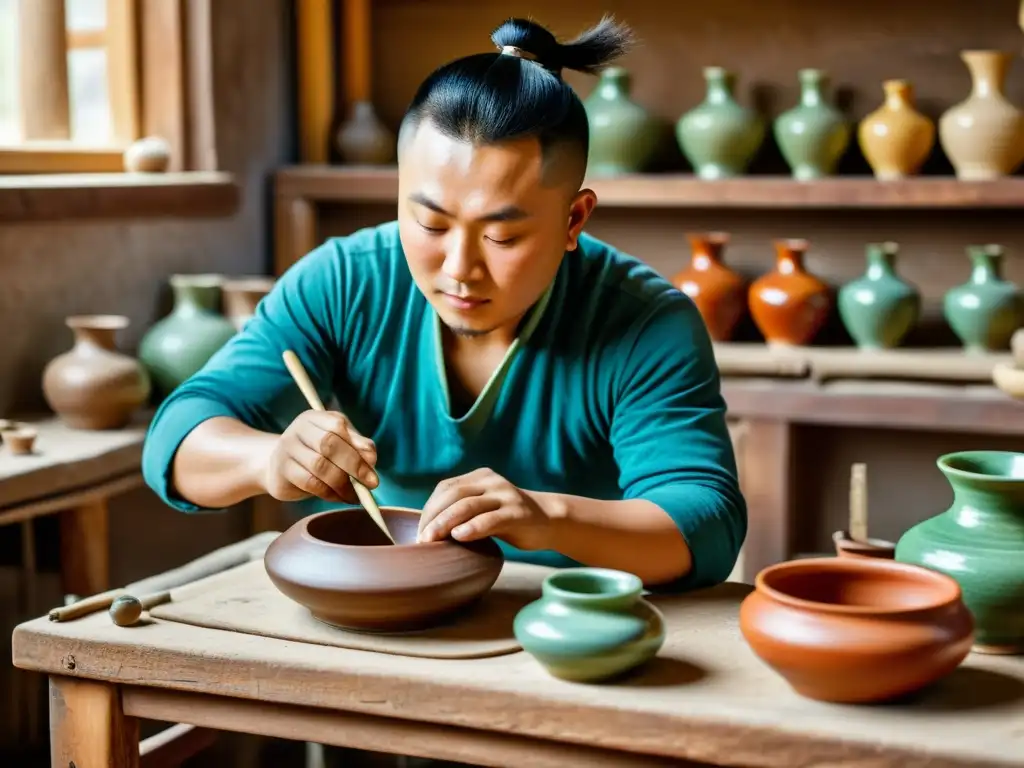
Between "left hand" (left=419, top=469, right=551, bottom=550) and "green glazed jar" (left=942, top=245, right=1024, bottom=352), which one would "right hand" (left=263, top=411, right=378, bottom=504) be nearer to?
"left hand" (left=419, top=469, right=551, bottom=550)

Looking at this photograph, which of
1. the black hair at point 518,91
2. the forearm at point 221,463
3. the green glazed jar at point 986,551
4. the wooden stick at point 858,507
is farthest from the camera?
the wooden stick at point 858,507

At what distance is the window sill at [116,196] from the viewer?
3016 mm

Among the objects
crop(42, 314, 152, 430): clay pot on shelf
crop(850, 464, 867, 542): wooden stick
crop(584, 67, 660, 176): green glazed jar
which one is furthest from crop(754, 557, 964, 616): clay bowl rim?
crop(584, 67, 660, 176): green glazed jar

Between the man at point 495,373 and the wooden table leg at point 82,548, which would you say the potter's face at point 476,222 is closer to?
the man at point 495,373

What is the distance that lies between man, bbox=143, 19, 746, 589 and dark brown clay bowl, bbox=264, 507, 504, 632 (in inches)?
1.6

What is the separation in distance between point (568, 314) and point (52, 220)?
66.3 inches

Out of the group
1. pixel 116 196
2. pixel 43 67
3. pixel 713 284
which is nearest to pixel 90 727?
pixel 116 196

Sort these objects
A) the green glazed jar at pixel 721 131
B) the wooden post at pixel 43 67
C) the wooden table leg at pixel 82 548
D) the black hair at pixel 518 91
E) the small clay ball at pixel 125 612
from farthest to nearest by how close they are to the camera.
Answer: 1. the green glazed jar at pixel 721 131
2. the wooden post at pixel 43 67
3. the wooden table leg at pixel 82 548
4. the black hair at pixel 518 91
5. the small clay ball at pixel 125 612

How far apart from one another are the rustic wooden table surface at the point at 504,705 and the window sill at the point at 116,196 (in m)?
1.67

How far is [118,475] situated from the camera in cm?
296

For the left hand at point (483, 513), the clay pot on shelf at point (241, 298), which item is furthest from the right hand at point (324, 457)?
the clay pot on shelf at point (241, 298)

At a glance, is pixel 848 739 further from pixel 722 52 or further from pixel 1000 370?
pixel 722 52

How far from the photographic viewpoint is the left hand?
5.01 ft

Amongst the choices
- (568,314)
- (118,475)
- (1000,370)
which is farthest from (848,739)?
(1000,370)
